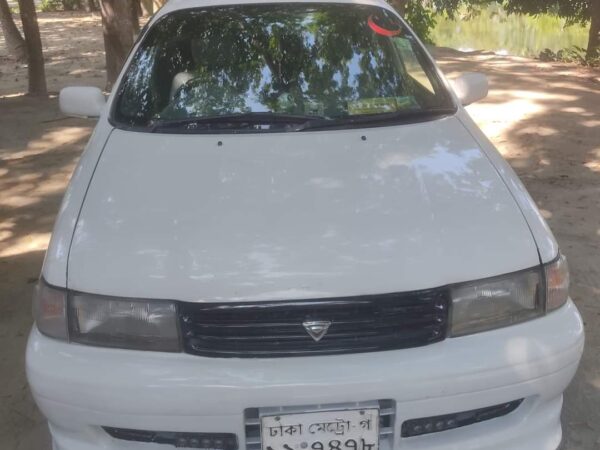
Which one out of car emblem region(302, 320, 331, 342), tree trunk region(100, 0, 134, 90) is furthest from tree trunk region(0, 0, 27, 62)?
car emblem region(302, 320, 331, 342)

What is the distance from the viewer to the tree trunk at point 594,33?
10578mm

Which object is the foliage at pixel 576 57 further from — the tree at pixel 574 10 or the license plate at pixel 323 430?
the license plate at pixel 323 430

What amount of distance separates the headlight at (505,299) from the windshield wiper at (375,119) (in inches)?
38.0

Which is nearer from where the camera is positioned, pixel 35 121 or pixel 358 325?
pixel 358 325

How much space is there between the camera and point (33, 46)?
Result: 8.25 metres

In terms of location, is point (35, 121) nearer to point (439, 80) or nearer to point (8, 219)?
Answer: point (8, 219)

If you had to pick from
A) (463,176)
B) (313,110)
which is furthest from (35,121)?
(463,176)

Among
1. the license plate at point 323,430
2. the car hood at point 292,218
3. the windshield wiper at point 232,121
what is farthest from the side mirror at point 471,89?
the license plate at point 323,430

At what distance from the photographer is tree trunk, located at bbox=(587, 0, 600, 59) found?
10578 mm

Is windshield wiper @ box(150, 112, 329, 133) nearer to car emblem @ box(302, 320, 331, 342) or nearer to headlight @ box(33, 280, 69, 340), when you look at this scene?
headlight @ box(33, 280, 69, 340)

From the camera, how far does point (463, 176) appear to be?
7.62 feet

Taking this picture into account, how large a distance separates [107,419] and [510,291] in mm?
1209

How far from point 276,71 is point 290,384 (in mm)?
1672

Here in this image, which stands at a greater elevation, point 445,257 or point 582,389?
point 445,257
